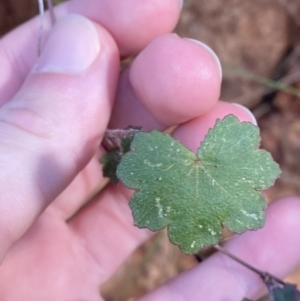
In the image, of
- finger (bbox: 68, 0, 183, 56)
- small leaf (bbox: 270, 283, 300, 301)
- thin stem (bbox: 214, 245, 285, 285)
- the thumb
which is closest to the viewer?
the thumb

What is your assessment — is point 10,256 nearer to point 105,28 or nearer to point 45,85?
point 45,85

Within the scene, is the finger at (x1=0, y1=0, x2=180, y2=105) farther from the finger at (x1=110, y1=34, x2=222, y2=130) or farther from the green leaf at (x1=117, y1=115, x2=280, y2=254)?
the green leaf at (x1=117, y1=115, x2=280, y2=254)

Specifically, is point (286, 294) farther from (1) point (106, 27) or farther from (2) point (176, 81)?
(1) point (106, 27)

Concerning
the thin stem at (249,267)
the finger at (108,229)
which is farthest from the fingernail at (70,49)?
the thin stem at (249,267)

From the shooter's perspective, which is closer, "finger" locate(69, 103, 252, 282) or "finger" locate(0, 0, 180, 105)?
"finger" locate(0, 0, 180, 105)

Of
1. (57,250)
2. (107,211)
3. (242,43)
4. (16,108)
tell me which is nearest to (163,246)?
(107,211)

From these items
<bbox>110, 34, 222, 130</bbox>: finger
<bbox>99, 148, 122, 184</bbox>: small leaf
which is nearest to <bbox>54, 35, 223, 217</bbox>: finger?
<bbox>110, 34, 222, 130</bbox>: finger
